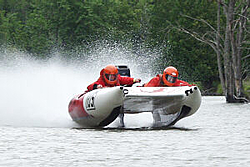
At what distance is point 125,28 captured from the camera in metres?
70.6

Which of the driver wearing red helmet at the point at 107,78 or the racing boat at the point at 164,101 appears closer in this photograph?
the racing boat at the point at 164,101

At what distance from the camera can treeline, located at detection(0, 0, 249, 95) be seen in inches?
2443

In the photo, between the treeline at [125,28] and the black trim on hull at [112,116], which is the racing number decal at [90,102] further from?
the treeline at [125,28]

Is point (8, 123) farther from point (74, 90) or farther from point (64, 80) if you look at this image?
point (64, 80)

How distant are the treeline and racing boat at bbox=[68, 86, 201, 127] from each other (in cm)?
4294

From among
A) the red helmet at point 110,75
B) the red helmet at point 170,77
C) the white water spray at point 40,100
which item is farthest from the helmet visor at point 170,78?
the white water spray at point 40,100

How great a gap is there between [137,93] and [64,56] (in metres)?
49.5

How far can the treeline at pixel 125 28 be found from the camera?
62062 millimetres

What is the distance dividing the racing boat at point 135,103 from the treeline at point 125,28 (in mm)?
42937

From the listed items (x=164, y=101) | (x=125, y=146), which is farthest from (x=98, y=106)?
(x=125, y=146)

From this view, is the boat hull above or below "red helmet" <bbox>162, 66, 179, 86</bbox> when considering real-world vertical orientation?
below

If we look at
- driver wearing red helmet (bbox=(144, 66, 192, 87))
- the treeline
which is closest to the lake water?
driver wearing red helmet (bbox=(144, 66, 192, 87))

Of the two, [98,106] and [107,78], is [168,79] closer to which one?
[107,78]

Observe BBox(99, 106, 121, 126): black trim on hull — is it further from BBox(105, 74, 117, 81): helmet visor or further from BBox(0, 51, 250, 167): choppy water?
BBox(105, 74, 117, 81): helmet visor
